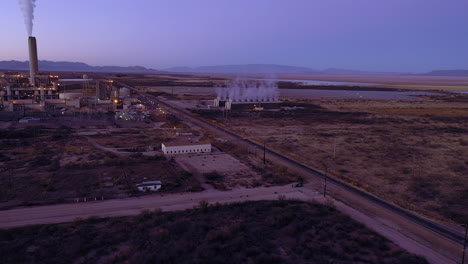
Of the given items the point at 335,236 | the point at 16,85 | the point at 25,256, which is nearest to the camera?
the point at 25,256

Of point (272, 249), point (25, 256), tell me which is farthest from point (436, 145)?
point (25, 256)

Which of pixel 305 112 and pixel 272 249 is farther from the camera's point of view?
pixel 305 112

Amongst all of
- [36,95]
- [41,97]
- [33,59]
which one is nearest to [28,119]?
[41,97]

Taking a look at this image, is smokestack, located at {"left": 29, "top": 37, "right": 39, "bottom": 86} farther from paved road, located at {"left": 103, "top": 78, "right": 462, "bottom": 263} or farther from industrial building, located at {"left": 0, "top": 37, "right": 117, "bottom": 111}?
paved road, located at {"left": 103, "top": 78, "right": 462, "bottom": 263}

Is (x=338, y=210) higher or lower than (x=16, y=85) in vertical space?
lower

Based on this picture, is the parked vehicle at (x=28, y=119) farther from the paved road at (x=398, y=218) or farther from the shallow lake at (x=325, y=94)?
the shallow lake at (x=325, y=94)

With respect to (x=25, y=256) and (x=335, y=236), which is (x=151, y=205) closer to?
(x=25, y=256)

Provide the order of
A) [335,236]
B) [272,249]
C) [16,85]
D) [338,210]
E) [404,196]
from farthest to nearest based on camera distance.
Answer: [16,85] → [404,196] → [338,210] → [335,236] → [272,249]

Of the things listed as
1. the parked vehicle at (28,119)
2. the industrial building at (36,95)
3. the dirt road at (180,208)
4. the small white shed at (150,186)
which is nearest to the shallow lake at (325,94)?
the industrial building at (36,95)
